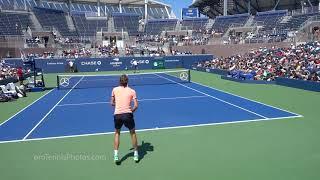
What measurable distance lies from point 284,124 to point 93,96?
11.3m

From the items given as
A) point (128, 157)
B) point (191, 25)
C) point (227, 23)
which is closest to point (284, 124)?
point (128, 157)

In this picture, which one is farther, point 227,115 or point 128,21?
point 128,21

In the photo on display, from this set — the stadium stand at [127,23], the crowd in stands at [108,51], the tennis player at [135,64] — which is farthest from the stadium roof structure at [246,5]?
the tennis player at [135,64]

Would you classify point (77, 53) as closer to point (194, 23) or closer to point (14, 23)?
point (14, 23)

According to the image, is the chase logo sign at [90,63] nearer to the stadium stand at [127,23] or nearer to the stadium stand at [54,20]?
the stadium stand at [54,20]

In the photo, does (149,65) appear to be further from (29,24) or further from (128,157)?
(128,157)

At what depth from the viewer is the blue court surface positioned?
452 inches

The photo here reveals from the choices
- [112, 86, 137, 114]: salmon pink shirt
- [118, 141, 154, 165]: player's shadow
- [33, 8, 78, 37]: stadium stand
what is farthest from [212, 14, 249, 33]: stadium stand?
[112, 86, 137, 114]: salmon pink shirt

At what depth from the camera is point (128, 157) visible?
27.6ft

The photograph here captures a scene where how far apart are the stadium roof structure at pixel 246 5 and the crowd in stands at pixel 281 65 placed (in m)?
26.9

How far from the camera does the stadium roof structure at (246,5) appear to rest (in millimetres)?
60441

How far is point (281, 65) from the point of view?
1019 inches

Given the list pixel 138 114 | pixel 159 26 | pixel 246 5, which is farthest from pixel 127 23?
pixel 138 114

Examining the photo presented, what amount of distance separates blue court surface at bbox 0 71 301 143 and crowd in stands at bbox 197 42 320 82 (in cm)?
612
